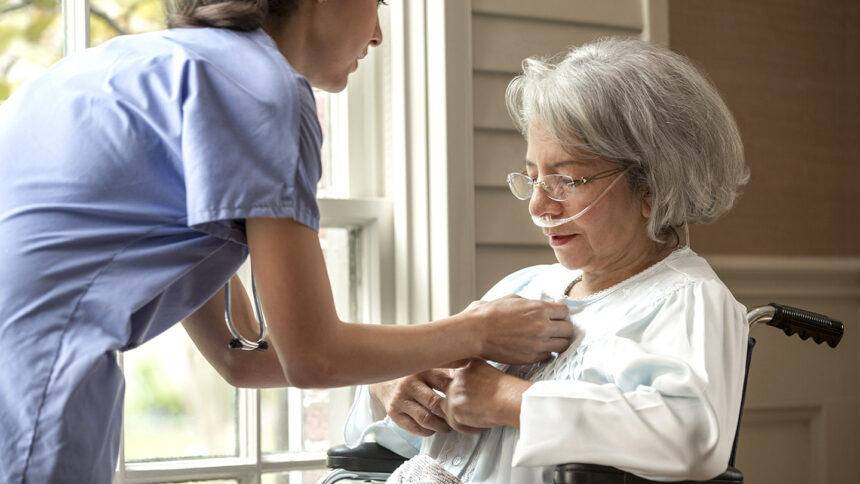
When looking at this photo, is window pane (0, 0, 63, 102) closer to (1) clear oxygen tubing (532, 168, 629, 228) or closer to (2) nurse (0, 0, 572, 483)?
(2) nurse (0, 0, 572, 483)

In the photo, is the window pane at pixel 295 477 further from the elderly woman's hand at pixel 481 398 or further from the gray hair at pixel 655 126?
the gray hair at pixel 655 126

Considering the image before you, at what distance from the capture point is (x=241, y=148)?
43.3 inches

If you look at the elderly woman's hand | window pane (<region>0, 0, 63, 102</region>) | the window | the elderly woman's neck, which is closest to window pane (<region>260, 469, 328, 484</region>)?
the window

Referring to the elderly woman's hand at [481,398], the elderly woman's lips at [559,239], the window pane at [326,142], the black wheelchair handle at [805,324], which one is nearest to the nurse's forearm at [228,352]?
the elderly woman's hand at [481,398]


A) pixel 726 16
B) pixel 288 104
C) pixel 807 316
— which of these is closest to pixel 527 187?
pixel 807 316

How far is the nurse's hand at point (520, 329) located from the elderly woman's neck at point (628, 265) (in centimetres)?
13

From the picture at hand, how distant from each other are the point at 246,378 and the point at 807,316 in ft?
3.23

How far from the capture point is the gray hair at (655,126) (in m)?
1.53

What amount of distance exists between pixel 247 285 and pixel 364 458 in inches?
26.8

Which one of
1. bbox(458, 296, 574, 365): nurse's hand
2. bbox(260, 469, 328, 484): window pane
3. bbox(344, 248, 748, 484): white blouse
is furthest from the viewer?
bbox(260, 469, 328, 484): window pane

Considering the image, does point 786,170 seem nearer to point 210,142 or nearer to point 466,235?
point 466,235

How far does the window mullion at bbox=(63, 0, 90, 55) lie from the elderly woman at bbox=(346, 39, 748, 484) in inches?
40.5

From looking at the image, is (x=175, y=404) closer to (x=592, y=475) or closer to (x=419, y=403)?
(x=419, y=403)

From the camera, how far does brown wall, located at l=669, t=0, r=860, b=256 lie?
256 cm
